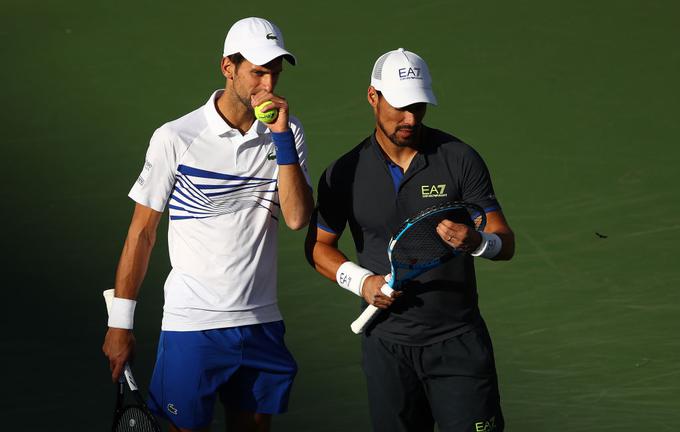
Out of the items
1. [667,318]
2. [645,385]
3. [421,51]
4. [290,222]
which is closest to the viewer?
[290,222]

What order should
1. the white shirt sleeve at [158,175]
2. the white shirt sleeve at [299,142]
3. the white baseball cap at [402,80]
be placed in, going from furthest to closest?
the white shirt sleeve at [299,142]
the white shirt sleeve at [158,175]
the white baseball cap at [402,80]

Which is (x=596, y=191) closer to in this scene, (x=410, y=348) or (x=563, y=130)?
(x=563, y=130)

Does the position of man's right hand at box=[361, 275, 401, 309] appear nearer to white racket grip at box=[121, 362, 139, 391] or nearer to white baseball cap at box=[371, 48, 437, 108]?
white baseball cap at box=[371, 48, 437, 108]

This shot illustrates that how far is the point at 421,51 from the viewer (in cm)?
1248

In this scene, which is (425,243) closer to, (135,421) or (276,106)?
(276,106)

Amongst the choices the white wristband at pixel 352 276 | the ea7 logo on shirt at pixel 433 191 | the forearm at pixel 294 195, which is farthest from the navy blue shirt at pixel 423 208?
the forearm at pixel 294 195

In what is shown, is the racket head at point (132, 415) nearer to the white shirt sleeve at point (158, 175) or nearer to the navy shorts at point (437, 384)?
the white shirt sleeve at point (158, 175)

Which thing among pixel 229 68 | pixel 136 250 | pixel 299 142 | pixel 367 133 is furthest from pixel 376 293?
pixel 367 133

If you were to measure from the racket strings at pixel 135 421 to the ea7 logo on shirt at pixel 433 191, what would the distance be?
1535mm

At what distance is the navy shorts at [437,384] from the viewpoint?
6160 mm

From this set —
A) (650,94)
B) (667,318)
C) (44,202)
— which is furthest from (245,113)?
(650,94)

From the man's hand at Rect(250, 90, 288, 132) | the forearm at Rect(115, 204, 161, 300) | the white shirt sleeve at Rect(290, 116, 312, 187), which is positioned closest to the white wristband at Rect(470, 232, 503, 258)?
the white shirt sleeve at Rect(290, 116, 312, 187)

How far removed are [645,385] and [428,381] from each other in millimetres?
2511

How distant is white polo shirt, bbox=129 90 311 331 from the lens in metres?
6.15
